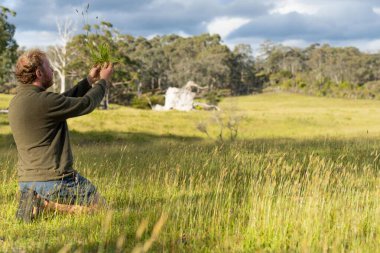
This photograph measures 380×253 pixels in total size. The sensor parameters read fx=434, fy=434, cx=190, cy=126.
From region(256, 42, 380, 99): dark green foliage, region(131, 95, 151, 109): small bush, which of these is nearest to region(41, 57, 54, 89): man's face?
region(131, 95, 151, 109): small bush

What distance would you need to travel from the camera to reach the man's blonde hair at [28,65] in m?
4.69

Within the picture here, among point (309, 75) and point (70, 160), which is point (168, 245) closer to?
point (70, 160)

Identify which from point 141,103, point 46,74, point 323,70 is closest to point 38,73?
point 46,74

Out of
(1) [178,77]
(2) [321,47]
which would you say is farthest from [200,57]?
(2) [321,47]

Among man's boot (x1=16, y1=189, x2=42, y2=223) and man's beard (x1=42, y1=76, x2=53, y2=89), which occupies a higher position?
man's beard (x1=42, y1=76, x2=53, y2=89)

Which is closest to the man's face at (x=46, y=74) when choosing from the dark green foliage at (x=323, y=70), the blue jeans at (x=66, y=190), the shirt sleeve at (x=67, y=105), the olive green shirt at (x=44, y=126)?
the olive green shirt at (x=44, y=126)

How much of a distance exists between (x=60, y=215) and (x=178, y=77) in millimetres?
79393

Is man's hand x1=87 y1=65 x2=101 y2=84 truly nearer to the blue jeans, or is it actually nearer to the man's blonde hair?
the man's blonde hair

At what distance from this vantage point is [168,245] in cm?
382

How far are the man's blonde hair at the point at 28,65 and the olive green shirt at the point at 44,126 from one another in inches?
3.8

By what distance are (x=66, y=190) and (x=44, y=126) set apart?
2.50 ft

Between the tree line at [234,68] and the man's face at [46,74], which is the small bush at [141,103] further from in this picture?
the man's face at [46,74]

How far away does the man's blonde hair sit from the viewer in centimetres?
469

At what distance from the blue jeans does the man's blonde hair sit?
3.76ft
